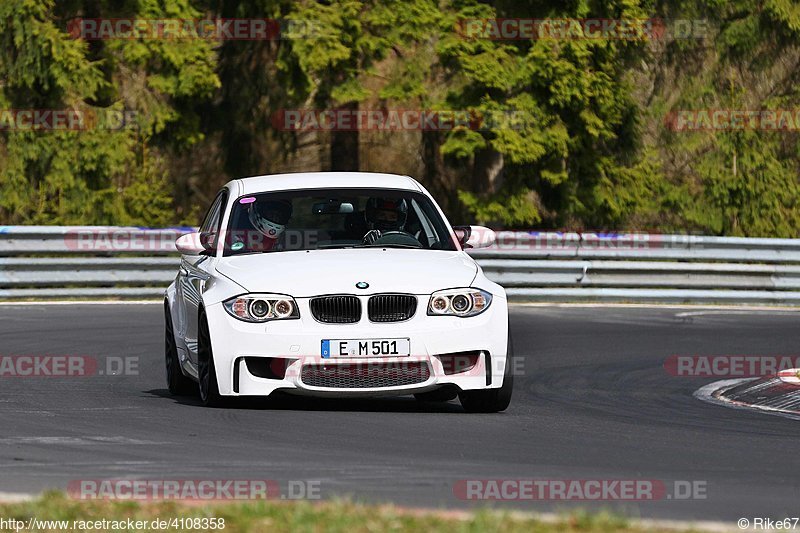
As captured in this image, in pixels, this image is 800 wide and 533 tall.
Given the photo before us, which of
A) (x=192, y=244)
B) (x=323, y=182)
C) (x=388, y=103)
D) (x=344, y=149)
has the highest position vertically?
(x=323, y=182)

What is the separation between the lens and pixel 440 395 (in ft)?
37.2

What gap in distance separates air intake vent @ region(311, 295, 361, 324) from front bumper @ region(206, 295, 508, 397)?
0.18 ft

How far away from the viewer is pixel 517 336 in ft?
57.4

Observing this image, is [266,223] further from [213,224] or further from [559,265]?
[559,265]

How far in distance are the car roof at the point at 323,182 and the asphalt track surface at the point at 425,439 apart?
155 centimetres

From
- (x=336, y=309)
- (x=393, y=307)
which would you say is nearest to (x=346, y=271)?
(x=336, y=309)

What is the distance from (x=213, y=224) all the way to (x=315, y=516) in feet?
19.8

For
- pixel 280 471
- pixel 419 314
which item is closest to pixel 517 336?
pixel 419 314

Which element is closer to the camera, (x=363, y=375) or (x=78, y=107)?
(x=363, y=375)

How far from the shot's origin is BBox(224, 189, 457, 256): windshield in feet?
37.6

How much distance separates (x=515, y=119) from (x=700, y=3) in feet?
22.6

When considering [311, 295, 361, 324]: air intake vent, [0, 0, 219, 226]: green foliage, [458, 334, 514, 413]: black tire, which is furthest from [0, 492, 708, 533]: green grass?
[0, 0, 219, 226]: green foliage

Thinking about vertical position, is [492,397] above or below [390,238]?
below

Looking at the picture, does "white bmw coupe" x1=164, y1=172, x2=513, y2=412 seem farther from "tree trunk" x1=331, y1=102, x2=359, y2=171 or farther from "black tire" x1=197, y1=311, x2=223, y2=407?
"tree trunk" x1=331, y1=102, x2=359, y2=171
